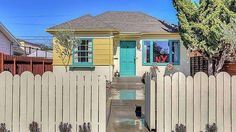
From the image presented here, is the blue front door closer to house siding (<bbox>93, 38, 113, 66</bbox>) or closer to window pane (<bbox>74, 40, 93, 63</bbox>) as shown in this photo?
house siding (<bbox>93, 38, 113, 66</bbox>)

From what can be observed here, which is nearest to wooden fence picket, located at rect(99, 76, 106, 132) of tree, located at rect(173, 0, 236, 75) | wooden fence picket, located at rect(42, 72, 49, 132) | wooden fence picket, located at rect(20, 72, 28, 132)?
wooden fence picket, located at rect(42, 72, 49, 132)

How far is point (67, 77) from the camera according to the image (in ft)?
25.4

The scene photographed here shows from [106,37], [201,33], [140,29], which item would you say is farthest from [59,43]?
[201,33]

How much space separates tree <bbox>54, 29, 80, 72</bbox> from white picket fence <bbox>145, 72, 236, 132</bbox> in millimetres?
15060

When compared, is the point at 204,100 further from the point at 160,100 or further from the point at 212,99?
the point at 160,100

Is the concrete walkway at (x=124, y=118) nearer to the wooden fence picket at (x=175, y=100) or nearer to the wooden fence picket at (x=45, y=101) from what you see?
the wooden fence picket at (x=175, y=100)

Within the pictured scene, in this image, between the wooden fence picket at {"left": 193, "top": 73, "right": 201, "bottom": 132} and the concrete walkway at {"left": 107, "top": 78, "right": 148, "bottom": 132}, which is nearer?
the wooden fence picket at {"left": 193, "top": 73, "right": 201, "bottom": 132}

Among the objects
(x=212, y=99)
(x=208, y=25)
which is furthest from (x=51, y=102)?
(x=208, y=25)

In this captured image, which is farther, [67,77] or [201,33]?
[201,33]

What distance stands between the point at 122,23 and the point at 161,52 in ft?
11.8

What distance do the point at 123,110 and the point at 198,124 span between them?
4968mm

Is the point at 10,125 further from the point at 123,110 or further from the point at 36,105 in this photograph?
the point at 123,110

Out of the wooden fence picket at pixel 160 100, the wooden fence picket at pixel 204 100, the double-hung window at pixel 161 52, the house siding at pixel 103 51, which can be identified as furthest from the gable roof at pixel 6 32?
the wooden fence picket at pixel 204 100

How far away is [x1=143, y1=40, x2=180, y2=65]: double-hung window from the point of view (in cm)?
2489
